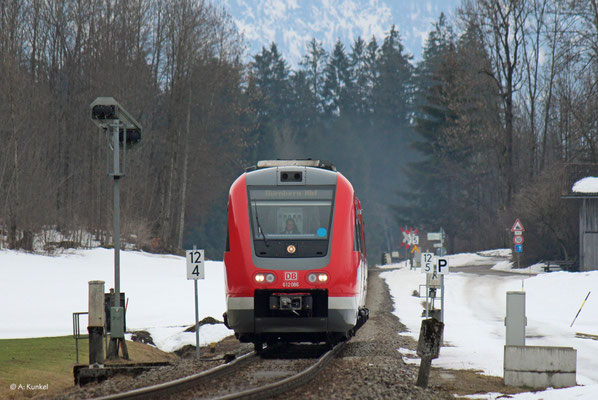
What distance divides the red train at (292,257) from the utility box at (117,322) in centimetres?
230

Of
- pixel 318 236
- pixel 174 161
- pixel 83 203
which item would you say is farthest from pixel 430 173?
pixel 318 236

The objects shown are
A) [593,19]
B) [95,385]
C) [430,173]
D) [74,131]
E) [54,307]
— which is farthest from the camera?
[430,173]

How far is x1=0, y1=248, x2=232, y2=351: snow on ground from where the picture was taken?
2383cm

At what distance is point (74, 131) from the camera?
5494cm

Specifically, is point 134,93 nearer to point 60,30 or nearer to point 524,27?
point 60,30

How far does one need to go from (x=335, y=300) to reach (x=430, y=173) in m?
77.1

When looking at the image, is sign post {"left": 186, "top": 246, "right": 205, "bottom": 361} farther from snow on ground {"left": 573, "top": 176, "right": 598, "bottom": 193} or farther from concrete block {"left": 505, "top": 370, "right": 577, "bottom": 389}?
snow on ground {"left": 573, "top": 176, "right": 598, "bottom": 193}

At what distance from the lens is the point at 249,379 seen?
1223cm

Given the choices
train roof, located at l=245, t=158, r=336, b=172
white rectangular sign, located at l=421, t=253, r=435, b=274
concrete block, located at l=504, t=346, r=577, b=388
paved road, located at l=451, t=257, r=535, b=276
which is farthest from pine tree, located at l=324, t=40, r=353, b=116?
concrete block, located at l=504, t=346, r=577, b=388

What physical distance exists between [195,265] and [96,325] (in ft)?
13.6

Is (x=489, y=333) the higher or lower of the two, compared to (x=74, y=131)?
lower

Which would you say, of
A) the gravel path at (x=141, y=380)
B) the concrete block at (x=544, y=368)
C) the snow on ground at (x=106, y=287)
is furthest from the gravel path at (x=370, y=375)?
the snow on ground at (x=106, y=287)

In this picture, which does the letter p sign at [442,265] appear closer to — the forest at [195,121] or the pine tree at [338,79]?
the forest at [195,121]

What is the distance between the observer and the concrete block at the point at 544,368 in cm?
1284
